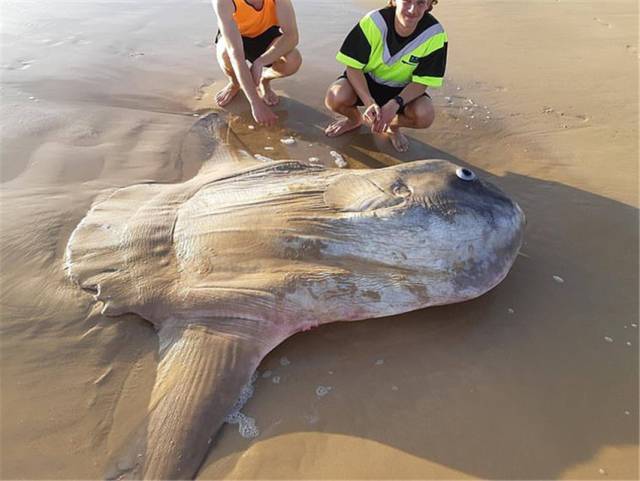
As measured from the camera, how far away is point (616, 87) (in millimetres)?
5801

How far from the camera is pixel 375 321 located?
288 cm

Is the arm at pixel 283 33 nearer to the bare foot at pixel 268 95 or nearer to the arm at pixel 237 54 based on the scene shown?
the bare foot at pixel 268 95

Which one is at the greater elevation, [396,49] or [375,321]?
[396,49]

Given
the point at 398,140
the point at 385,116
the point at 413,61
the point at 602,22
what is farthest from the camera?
the point at 602,22

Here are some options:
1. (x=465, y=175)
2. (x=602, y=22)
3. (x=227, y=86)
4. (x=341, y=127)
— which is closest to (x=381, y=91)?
(x=341, y=127)

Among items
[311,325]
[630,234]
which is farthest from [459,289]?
[630,234]

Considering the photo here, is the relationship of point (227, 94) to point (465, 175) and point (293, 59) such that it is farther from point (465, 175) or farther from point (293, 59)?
point (465, 175)

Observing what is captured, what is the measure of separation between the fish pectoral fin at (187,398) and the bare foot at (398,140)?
2.74 m

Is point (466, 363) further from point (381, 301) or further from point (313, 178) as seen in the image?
point (313, 178)

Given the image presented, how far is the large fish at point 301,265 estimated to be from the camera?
2.58m

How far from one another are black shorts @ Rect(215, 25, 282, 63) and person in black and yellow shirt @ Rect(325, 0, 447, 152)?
117 centimetres

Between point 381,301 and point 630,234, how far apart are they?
2.23 m

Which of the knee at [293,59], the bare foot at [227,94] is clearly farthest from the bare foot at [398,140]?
the bare foot at [227,94]

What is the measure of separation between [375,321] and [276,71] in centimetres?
365
